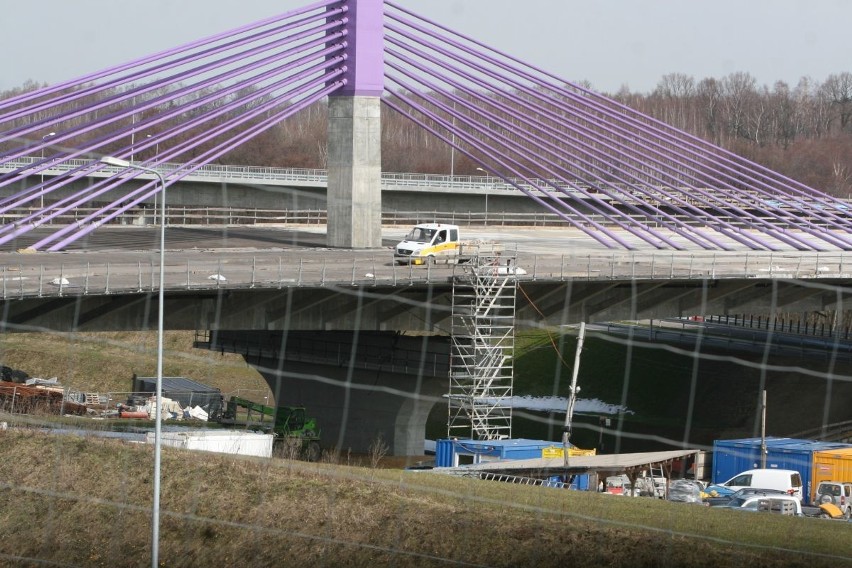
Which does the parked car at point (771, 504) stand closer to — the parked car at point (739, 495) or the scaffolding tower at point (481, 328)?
the parked car at point (739, 495)

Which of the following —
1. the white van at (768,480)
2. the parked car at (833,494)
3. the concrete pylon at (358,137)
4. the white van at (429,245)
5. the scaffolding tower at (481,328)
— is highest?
the concrete pylon at (358,137)

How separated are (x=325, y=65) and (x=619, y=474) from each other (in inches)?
908

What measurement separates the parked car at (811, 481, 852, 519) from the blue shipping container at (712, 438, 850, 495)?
1749 mm

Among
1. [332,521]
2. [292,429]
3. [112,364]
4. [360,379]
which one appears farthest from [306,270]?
[332,521]

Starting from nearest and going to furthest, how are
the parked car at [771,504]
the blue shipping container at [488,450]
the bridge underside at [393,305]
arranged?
the parked car at [771,504] < the blue shipping container at [488,450] < the bridge underside at [393,305]

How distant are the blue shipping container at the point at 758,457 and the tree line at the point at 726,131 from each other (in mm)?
65774

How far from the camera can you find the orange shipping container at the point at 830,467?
1268 inches

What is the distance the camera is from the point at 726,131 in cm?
12912

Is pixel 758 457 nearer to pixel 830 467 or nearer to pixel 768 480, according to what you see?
pixel 830 467

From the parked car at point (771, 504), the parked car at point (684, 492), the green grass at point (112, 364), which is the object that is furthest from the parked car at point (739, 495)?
the green grass at point (112, 364)

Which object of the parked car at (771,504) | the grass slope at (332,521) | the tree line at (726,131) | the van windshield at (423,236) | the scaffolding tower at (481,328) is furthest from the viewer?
the tree line at (726,131)

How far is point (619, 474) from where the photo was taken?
29.4 m

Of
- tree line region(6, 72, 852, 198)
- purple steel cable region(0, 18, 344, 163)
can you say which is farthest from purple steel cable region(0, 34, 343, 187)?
tree line region(6, 72, 852, 198)

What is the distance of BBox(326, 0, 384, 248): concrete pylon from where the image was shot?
48812mm
